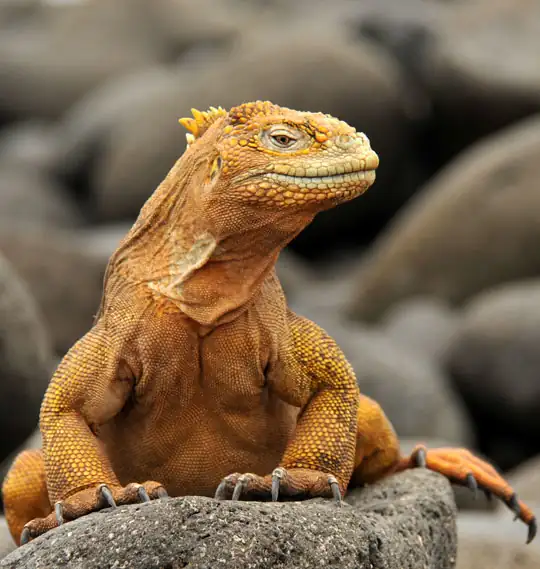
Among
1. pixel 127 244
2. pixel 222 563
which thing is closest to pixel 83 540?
pixel 222 563

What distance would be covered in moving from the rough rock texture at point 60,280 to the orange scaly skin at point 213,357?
7.26 meters

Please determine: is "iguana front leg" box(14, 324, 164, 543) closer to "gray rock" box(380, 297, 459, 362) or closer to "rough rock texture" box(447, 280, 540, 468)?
"rough rock texture" box(447, 280, 540, 468)

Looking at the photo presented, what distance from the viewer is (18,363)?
836 cm

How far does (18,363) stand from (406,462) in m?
3.43

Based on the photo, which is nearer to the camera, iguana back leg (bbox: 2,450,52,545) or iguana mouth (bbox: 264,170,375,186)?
iguana mouth (bbox: 264,170,375,186)

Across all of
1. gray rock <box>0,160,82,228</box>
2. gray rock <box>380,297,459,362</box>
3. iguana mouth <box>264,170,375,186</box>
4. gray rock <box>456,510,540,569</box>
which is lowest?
gray rock <box>0,160,82,228</box>

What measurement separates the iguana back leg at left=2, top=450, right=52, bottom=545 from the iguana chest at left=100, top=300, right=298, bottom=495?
38 cm

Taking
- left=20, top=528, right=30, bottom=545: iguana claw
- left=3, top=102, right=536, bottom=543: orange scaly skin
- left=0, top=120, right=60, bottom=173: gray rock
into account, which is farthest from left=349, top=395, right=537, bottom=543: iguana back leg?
left=0, top=120, right=60, bottom=173: gray rock

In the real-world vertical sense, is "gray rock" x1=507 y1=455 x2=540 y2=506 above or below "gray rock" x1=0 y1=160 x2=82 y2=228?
above

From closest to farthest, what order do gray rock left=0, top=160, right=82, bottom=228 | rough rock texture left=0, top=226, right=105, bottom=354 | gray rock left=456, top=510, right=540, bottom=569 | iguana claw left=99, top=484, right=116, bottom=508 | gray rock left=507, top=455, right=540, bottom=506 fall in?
iguana claw left=99, top=484, right=116, bottom=508 < gray rock left=456, top=510, right=540, bottom=569 < gray rock left=507, top=455, right=540, bottom=506 < rough rock texture left=0, top=226, right=105, bottom=354 < gray rock left=0, top=160, right=82, bottom=228

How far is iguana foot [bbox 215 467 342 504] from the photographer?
441cm

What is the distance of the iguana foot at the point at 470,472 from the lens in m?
5.86

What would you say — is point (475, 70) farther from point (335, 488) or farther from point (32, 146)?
point (335, 488)

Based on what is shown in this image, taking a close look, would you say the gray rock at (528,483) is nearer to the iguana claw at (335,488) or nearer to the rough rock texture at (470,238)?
the rough rock texture at (470,238)
